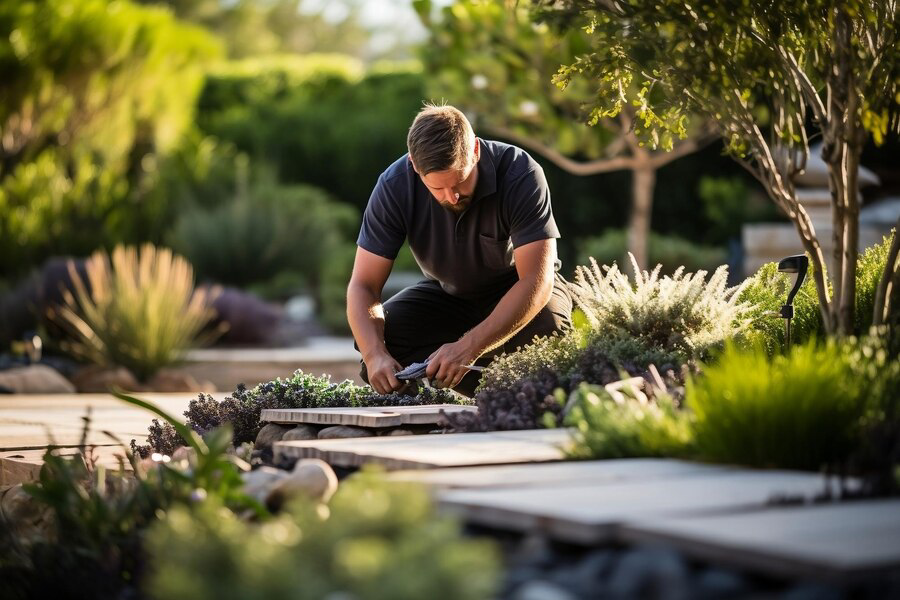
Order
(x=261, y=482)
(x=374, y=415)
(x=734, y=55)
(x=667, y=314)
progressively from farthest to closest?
(x=667, y=314) → (x=734, y=55) → (x=374, y=415) → (x=261, y=482)

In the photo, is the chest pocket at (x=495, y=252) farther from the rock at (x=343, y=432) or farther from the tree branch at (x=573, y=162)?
the tree branch at (x=573, y=162)

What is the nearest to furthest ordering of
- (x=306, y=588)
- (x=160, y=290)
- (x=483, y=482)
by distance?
1. (x=306, y=588)
2. (x=483, y=482)
3. (x=160, y=290)

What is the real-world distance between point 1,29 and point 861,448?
14.5 metres

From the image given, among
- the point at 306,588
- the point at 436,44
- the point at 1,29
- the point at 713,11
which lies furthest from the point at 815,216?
the point at 1,29

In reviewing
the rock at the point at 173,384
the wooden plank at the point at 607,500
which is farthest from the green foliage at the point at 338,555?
the rock at the point at 173,384

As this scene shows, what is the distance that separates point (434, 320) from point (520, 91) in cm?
702

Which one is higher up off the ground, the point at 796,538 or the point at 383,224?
the point at 383,224

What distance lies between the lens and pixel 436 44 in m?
12.1

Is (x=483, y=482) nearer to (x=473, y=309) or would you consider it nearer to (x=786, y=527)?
(x=786, y=527)

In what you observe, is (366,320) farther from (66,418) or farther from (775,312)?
(66,418)

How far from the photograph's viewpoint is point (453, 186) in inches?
178

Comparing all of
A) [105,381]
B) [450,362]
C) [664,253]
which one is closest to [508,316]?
[450,362]

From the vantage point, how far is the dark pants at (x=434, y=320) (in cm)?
514

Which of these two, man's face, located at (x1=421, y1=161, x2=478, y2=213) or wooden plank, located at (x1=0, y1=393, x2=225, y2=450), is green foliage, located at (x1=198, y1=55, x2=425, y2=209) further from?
man's face, located at (x1=421, y1=161, x2=478, y2=213)
